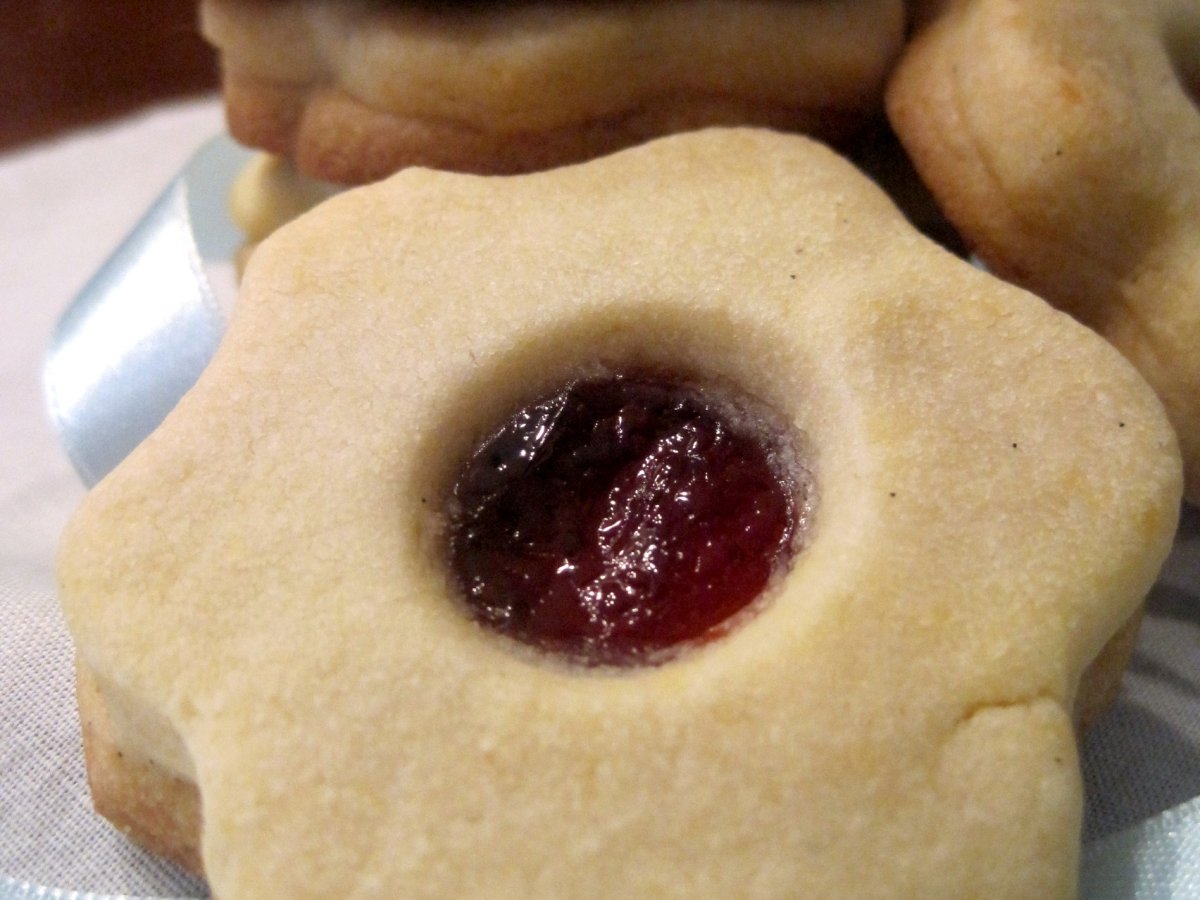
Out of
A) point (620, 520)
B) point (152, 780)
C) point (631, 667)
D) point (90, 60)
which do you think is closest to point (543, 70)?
point (620, 520)

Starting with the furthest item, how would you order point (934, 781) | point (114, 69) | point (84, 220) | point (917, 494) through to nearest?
point (114, 69) < point (84, 220) < point (917, 494) < point (934, 781)

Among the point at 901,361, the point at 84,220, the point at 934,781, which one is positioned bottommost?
the point at 84,220

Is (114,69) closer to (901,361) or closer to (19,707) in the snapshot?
(19,707)

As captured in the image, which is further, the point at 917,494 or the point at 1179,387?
the point at 1179,387

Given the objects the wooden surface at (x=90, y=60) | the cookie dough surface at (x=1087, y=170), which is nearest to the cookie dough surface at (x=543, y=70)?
the cookie dough surface at (x=1087, y=170)

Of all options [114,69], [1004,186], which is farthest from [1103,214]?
[114,69]

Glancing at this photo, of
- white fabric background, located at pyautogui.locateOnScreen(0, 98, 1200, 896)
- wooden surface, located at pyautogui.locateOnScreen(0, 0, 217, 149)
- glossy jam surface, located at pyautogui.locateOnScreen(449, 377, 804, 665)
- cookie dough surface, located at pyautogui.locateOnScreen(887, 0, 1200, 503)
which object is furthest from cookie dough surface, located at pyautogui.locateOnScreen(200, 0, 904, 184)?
wooden surface, located at pyautogui.locateOnScreen(0, 0, 217, 149)

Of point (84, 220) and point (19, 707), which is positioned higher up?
point (19, 707)
